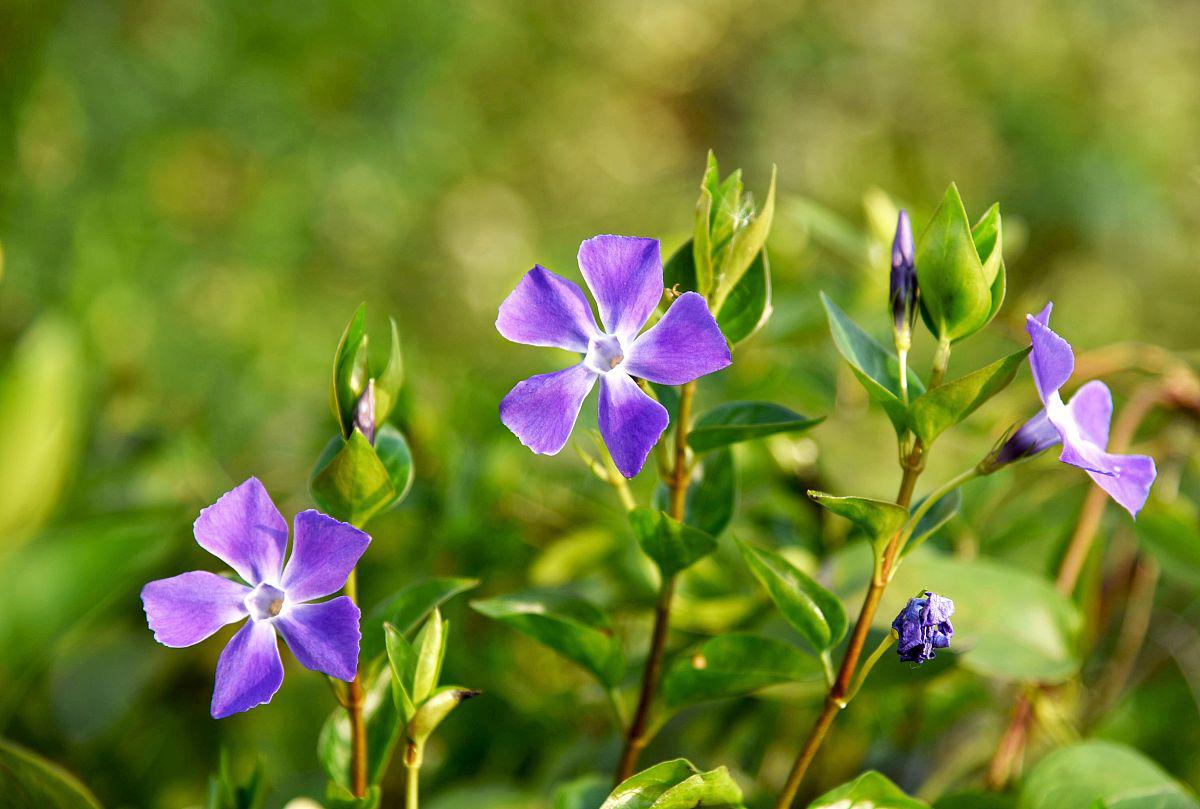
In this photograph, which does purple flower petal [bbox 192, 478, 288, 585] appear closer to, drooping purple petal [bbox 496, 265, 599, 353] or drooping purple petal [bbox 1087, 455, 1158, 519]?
drooping purple petal [bbox 496, 265, 599, 353]

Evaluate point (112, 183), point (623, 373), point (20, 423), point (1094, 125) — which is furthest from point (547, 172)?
point (623, 373)

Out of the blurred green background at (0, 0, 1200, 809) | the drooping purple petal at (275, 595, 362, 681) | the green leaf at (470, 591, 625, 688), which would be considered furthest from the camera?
the blurred green background at (0, 0, 1200, 809)

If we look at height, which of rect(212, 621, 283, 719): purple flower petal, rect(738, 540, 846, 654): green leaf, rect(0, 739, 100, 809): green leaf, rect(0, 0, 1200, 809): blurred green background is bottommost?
rect(0, 0, 1200, 809): blurred green background

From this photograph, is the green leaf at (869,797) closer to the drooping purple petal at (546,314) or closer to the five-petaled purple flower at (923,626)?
the five-petaled purple flower at (923,626)

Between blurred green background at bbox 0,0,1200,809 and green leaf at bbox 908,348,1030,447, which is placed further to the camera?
blurred green background at bbox 0,0,1200,809

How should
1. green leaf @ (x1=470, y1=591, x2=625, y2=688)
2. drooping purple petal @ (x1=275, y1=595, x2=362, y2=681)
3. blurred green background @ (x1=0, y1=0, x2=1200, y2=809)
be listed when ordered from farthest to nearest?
blurred green background @ (x1=0, y1=0, x2=1200, y2=809) → green leaf @ (x1=470, y1=591, x2=625, y2=688) → drooping purple petal @ (x1=275, y1=595, x2=362, y2=681)

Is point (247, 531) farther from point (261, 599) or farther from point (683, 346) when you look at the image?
point (683, 346)

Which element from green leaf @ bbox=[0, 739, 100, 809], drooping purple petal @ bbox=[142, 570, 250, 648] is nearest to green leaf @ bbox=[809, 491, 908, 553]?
drooping purple petal @ bbox=[142, 570, 250, 648]
